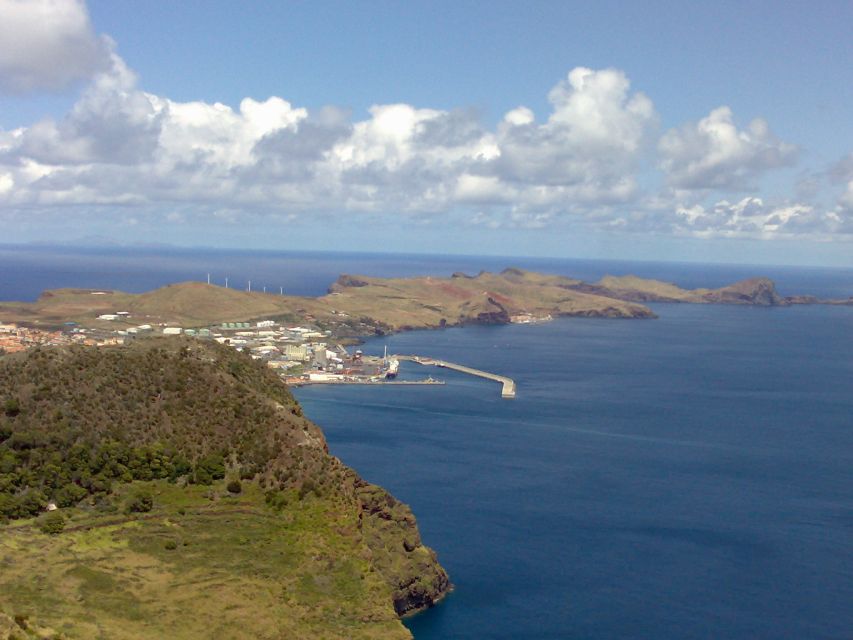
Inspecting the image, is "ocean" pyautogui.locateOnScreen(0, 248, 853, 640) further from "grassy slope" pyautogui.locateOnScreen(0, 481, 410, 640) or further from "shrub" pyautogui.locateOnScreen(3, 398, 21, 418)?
"shrub" pyautogui.locateOnScreen(3, 398, 21, 418)

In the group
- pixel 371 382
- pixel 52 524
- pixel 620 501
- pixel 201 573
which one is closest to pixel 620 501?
pixel 620 501

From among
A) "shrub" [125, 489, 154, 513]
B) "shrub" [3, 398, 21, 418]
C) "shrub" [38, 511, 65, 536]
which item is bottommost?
"shrub" [38, 511, 65, 536]

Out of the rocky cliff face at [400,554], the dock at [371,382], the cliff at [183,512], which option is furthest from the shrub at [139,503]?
the dock at [371,382]

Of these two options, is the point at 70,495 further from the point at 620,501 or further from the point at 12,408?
the point at 620,501

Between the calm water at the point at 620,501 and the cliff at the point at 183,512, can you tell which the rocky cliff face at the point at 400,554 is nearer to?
the cliff at the point at 183,512

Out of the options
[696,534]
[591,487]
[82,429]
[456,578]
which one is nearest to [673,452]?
[591,487]

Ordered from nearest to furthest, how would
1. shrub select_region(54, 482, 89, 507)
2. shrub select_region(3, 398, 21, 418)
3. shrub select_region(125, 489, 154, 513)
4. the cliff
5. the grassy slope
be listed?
the grassy slope < the cliff < shrub select_region(54, 482, 89, 507) < shrub select_region(125, 489, 154, 513) < shrub select_region(3, 398, 21, 418)

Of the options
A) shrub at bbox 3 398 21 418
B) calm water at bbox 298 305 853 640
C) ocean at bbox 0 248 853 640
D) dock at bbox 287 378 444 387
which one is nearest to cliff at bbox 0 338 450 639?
shrub at bbox 3 398 21 418
